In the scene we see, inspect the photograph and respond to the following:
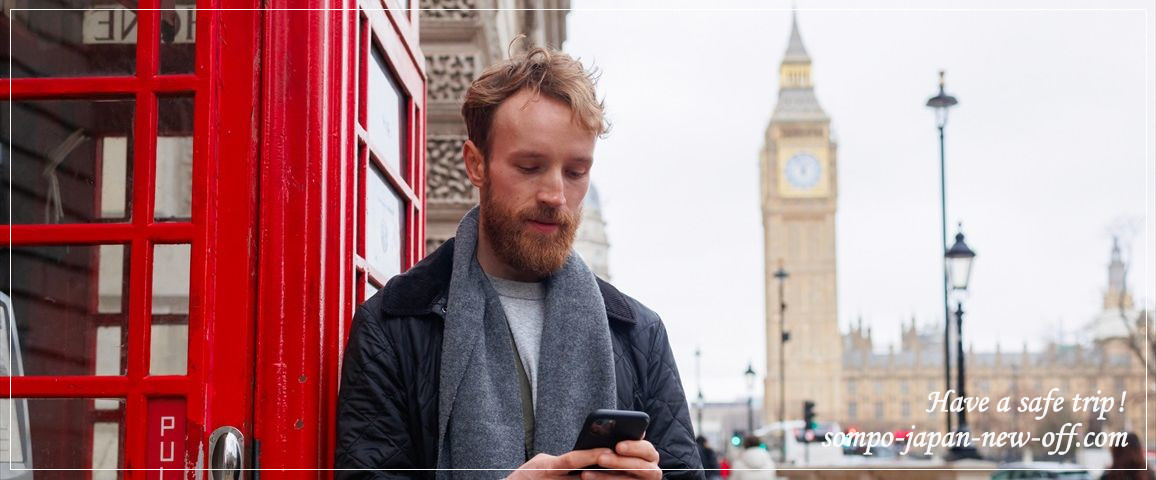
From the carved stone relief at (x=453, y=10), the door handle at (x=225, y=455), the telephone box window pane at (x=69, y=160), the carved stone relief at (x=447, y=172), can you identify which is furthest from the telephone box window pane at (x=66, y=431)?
the carved stone relief at (x=453, y=10)

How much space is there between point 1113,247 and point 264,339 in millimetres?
25002

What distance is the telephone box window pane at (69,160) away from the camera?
245 cm

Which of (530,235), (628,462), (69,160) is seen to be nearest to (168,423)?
(69,160)

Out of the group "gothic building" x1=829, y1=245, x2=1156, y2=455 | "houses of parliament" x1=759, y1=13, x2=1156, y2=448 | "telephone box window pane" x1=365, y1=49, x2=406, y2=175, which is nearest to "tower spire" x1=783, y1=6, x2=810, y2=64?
"houses of parliament" x1=759, y1=13, x2=1156, y2=448

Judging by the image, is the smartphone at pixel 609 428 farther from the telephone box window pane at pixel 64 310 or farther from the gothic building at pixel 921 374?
the gothic building at pixel 921 374

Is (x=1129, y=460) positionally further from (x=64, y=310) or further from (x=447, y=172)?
(x=64, y=310)

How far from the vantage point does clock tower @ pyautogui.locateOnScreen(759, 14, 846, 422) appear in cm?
12219

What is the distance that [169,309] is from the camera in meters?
2.41

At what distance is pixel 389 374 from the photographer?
2332 mm

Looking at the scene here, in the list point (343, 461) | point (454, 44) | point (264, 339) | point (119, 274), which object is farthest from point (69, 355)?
point (454, 44)

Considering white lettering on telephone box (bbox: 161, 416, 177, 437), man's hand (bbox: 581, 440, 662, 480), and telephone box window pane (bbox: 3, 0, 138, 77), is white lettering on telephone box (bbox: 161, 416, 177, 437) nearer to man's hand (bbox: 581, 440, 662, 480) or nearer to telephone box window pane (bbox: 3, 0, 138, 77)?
telephone box window pane (bbox: 3, 0, 138, 77)

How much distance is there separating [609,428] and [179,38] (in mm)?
1066

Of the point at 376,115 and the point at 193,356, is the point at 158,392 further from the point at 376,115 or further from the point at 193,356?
the point at 376,115

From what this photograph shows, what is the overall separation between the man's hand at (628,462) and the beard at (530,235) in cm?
42
